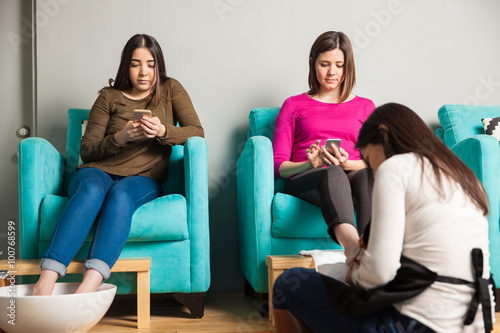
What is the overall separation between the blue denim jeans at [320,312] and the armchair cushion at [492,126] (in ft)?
5.19

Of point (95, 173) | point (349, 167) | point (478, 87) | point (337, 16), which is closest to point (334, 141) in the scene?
point (349, 167)

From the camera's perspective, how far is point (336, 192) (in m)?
1.67

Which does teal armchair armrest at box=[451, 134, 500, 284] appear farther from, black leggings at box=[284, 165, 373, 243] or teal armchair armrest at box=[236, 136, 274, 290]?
teal armchair armrest at box=[236, 136, 274, 290]

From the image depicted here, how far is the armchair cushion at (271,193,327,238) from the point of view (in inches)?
72.6

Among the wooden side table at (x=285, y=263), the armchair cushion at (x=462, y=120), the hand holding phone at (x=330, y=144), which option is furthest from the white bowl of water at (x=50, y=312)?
the armchair cushion at (x=462, y=120)

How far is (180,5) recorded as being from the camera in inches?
102

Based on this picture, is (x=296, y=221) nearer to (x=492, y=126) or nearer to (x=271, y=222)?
(x=271, y=222)

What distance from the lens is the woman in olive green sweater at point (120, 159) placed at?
1572 millimetres

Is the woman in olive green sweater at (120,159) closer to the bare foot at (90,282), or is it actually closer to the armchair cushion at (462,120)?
the bare foot at (90,282)

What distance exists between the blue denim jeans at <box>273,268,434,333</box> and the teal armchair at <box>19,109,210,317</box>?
681mm

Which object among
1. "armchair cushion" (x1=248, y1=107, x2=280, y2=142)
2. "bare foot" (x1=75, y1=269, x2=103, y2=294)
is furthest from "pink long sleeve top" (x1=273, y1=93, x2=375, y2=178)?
"bare foot" (x1=75, y1=269, x2=103, y2=294)

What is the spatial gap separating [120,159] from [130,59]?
44 cm

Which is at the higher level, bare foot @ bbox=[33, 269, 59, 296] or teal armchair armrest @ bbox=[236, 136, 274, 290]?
teal armchair armrest @ bbox=[236, 136, 274, 290]
